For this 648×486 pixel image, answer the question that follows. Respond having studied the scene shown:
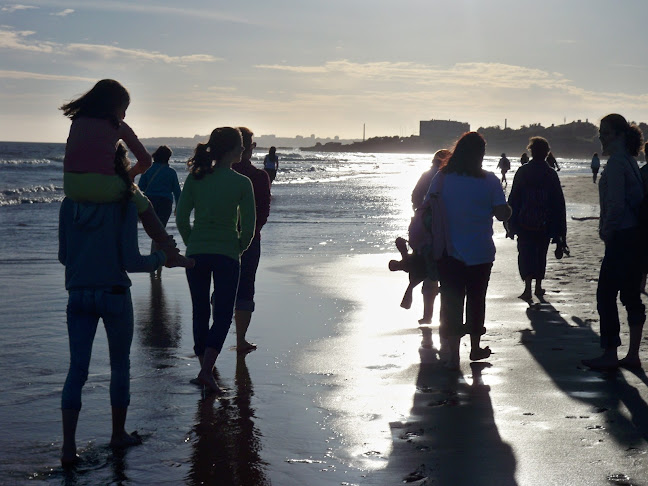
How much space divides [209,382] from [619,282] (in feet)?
10.4

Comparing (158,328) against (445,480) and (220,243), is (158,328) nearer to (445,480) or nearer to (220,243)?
(220,243)

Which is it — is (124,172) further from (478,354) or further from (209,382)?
(478,354)

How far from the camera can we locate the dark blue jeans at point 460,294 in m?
6.62

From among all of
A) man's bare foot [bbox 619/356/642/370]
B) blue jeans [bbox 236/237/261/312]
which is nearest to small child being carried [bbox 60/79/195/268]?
blue jeans [bbox 236/237/261/312]

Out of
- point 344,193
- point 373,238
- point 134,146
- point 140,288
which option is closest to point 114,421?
point 134,146

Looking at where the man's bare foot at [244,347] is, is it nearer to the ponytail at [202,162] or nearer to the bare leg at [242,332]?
the bare leg at [242,332]

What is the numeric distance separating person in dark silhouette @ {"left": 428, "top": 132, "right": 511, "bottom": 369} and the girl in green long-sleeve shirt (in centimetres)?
162

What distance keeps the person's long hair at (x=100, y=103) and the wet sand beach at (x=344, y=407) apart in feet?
5.92

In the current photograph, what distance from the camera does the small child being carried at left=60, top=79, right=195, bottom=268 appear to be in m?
4.41

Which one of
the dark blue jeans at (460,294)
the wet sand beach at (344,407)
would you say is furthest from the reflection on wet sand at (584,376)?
the dark blue jeans at (460,294)

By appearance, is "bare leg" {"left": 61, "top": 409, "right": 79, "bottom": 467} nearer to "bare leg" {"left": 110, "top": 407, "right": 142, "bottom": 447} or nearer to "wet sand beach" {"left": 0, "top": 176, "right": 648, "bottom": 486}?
"wet sand beach" {"left": 0, "top": 176, "right": 648, "bottom": 486}

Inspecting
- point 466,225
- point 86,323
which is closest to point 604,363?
point 466,225

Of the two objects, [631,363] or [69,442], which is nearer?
[69,442]

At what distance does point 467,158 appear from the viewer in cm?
658
